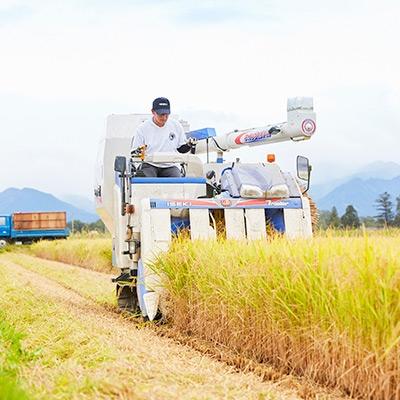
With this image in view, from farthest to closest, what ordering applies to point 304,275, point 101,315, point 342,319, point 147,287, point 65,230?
1. point 65,230
2. point 101,315
3. point 147,287
4. point 304,275
5. point 342,319

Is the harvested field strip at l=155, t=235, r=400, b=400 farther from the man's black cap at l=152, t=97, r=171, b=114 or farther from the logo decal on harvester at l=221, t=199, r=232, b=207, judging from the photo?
the man's black cap at l=152, t=97, r=171, b=114

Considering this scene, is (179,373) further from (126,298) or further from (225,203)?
(126,298)

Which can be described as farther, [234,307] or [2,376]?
[234,307]

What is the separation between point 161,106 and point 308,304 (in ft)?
16.1

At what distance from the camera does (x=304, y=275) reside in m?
6.05

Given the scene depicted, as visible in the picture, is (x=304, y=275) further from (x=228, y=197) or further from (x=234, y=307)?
(x=228, y=197)

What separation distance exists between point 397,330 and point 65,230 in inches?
1473

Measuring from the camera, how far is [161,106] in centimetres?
1030

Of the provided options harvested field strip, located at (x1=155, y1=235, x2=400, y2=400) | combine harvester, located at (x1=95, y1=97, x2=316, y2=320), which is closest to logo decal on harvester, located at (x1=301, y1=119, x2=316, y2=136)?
combine harvester, located at (x1=95, y1=97, x2=316, y2=320)

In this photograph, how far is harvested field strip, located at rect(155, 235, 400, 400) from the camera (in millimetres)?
5199

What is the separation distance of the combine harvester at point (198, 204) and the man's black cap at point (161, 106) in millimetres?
624

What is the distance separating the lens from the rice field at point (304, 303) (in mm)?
5219

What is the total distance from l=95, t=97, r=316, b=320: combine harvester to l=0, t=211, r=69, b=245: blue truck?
30.6 meters

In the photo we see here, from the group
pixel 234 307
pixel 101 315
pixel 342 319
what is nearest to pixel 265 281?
pixel 234 307
